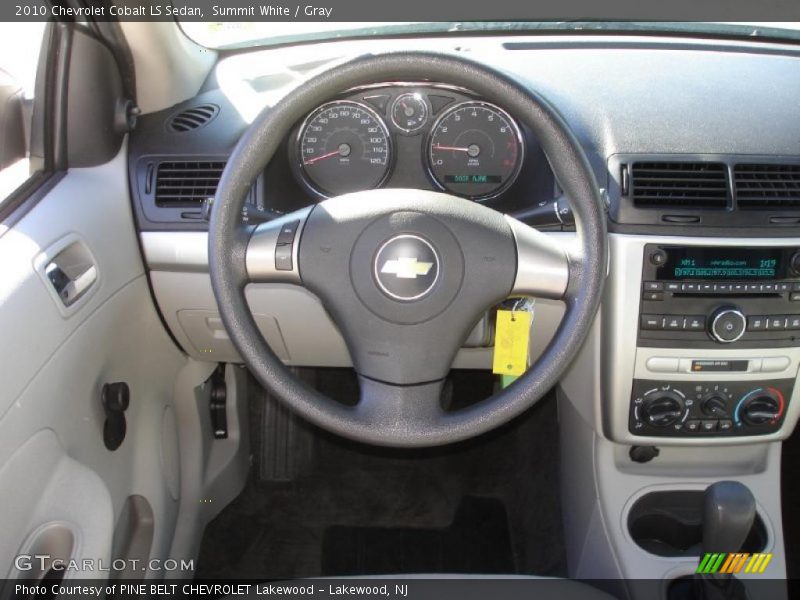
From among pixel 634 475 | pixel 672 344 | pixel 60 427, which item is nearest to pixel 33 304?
pixel 60 427

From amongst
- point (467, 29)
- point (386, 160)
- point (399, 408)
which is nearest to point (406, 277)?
point (399, 408)

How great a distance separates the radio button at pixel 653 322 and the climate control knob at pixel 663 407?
0.17 m

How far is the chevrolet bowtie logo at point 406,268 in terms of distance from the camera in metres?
1.20

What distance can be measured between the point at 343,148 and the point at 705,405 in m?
1.00

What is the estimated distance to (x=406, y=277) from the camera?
1209mm

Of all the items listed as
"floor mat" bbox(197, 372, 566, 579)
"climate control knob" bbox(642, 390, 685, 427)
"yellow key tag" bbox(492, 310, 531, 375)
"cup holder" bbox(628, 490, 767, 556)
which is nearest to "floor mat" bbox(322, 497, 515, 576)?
"floor mat" bbox(197, 372, 566, 579)

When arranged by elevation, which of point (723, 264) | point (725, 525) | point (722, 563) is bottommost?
point (722, 563)

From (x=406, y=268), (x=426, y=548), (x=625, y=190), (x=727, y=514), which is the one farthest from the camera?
(x=426, y=548)

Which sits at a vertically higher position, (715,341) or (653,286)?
(653,286)

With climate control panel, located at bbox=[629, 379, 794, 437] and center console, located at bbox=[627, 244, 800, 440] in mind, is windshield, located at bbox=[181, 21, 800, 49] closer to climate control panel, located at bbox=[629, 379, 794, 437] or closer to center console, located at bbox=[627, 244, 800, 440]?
center console, located at bbox=[627, 244, 800, 440]

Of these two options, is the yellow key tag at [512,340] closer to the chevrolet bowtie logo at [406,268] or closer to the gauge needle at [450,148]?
the chevrolet bowtie logo at [406,268]

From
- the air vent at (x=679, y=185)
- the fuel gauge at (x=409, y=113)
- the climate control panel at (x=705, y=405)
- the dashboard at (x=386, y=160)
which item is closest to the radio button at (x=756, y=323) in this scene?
the climate control panel at (x=705, y=405)

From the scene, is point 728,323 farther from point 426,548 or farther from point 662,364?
point 426,548

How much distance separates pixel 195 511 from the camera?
2.04 meters
